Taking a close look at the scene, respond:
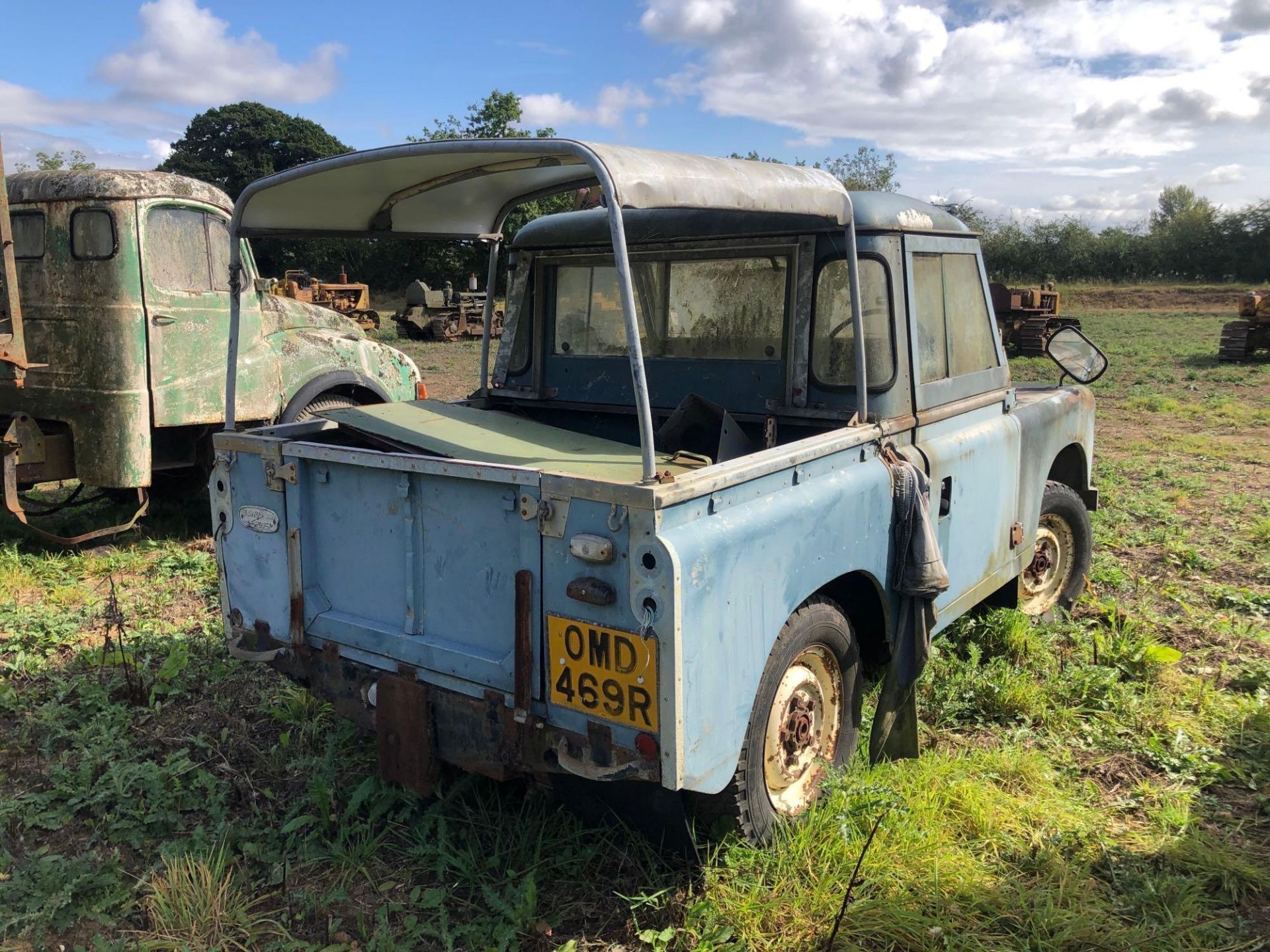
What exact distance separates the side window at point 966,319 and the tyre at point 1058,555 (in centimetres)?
101

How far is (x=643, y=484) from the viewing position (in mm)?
2477

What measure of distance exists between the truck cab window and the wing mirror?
1.94 metres

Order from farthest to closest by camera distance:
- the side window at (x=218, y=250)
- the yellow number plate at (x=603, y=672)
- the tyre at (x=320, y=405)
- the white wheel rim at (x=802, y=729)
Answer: the tyre at (x=320, y=405)
the side window at (x=218, y=250)
the white wheel rim at (x=802, y=729)
the yellow number plate at (x=603, y=672)

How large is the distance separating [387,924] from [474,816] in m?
0.60

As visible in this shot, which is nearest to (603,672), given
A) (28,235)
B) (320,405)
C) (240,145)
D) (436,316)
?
(320,405)

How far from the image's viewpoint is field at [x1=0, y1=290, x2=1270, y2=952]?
286 centimetres

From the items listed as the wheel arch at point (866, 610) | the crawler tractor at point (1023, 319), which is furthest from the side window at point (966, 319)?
the crawler tractor at point (1023, 319)

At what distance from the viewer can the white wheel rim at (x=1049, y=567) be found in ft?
17.1

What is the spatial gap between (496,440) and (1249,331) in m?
20.1

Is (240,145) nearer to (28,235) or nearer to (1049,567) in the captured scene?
(28,235)

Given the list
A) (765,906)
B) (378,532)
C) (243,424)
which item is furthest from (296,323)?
(765,906)

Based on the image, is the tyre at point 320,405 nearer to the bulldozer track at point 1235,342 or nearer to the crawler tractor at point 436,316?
the crawler tractor at point 436,316

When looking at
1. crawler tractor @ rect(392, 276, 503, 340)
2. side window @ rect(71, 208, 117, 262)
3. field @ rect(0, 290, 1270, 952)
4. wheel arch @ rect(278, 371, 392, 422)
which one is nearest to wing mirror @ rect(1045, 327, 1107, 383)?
field @ rect(0, 290, 1270, 952)

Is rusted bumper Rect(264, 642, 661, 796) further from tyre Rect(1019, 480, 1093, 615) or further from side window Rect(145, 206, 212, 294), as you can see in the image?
side window Rect(145, 206, 212, 294)
